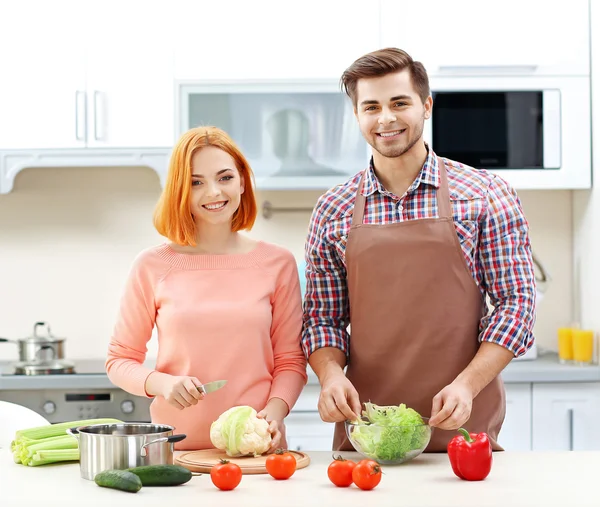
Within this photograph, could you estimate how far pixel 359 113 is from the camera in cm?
204

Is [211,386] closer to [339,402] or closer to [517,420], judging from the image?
[339,402]

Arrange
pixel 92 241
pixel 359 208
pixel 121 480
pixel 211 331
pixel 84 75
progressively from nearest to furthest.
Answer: pixel 121 480 < pixel 211 331 < pixel 359 208 < pixel 84 75 < pixel 92 241

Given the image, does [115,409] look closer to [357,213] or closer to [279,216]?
[279,216]

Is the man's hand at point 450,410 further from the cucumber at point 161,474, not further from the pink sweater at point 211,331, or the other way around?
the cucumber at point 161,474

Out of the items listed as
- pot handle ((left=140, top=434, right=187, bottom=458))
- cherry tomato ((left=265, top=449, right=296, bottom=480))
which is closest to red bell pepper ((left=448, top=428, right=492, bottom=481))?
cherry tomato ((left=265, top=449, right=296, bottom=480))

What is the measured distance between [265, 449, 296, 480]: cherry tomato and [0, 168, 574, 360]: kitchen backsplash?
6.89ft

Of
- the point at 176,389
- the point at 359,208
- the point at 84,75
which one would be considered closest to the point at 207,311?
the point at 176,389

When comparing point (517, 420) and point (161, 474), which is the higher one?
point (161, 474)

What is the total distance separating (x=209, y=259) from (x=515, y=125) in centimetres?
174

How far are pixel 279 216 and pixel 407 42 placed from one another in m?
0.88

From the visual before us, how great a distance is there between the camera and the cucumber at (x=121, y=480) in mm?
1553

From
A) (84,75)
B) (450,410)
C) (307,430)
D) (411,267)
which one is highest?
(84,75)

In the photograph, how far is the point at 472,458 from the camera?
1.64 meters

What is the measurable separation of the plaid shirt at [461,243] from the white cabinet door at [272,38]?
1315 mm
